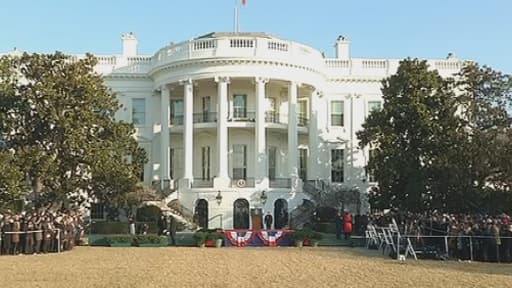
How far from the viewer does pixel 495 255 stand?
24.8 m

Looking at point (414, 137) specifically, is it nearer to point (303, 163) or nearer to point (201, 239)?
point (303, 163)

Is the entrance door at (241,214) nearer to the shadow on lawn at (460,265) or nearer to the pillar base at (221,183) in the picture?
the pillar base at (221,183)

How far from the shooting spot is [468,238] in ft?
83.0

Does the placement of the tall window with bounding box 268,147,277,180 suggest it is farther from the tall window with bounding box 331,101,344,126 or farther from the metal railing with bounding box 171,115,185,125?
the metal railing with bounding box 171,115,185,125

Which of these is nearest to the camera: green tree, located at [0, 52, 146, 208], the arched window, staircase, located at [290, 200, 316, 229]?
green tree, located at [0, 52, 146, 208]

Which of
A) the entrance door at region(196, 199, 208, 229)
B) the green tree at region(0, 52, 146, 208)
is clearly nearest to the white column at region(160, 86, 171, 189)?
the entrance door at region(196, 199, 208, 229)

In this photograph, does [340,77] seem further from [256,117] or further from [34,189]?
[34,189]

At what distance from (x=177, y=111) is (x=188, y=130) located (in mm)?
4461

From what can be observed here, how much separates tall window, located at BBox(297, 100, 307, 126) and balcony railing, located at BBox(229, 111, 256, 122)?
3.59 m

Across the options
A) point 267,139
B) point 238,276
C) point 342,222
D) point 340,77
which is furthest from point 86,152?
point 340,77

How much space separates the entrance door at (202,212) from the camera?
148 ft

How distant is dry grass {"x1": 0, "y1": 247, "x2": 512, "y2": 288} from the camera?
1767 cm

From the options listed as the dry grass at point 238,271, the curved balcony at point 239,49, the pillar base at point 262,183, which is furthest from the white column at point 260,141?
the dry grass at point 238,271

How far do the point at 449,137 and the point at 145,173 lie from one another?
20.9 m
